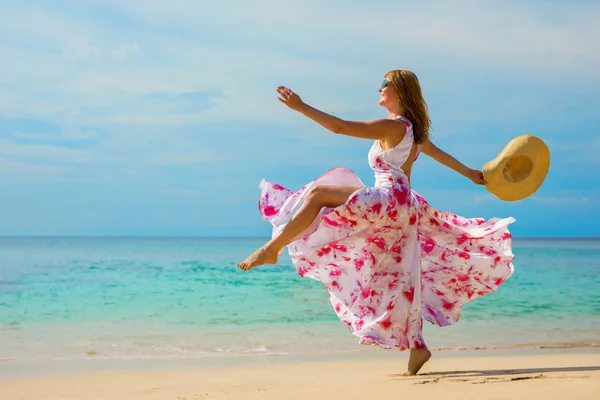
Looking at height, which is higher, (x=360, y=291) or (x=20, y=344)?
(x=360, y=291)

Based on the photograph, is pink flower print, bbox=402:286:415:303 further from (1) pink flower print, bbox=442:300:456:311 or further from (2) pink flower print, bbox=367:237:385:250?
(1) pink flower print, bbox=442:300:456:311

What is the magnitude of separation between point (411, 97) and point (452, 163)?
28.0 inches

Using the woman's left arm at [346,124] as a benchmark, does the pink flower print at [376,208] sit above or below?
below

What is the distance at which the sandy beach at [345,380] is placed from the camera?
12.1 ft

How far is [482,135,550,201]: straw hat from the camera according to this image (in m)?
4.53

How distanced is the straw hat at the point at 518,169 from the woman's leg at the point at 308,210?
106 cm

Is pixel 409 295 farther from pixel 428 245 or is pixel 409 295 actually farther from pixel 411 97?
pixel 411 97

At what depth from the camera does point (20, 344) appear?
272 inches

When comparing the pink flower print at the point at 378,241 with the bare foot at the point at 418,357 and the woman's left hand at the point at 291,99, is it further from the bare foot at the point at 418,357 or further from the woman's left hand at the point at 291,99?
the woman's left hand at the point at 291,99

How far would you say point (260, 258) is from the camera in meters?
4.04

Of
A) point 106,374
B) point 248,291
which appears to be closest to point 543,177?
point 106,374

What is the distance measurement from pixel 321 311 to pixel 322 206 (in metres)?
5.50

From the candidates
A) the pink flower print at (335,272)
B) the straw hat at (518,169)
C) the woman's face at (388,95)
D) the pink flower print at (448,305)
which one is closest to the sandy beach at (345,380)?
the pink flower print at (448,305)

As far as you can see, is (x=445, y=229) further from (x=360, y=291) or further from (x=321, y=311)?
(x=321, y=311)
